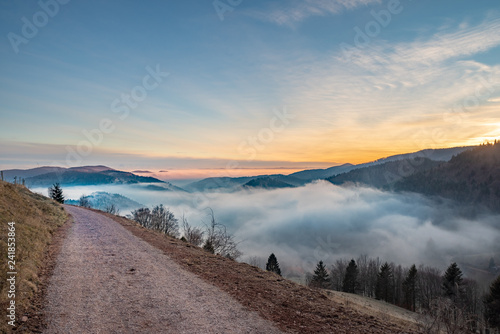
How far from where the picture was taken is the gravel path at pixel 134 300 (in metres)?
6.69

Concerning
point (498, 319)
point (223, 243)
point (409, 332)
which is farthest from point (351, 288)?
point (409, 332)

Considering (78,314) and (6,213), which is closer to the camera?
(78,314)

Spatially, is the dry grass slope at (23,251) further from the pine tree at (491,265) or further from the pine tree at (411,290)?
the pine tree at (491,265)

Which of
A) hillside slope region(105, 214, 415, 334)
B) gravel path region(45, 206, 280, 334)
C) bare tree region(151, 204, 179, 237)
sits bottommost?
bare tree region(151, 204, 179, 237)

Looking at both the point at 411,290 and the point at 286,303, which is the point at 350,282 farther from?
the point at 286,303

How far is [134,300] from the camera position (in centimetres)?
808

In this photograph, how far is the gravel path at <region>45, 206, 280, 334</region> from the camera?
6688 millimetres

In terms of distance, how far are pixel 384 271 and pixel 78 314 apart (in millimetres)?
89081

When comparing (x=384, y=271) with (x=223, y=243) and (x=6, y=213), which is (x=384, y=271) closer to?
(x=223, y=243)

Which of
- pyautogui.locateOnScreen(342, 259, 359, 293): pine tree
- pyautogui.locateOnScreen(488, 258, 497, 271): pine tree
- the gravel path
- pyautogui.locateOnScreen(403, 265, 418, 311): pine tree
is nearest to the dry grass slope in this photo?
the gravel path

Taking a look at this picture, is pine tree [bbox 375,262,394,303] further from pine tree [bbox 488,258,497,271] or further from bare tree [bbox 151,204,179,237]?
pine tree [bbox 488,258,497,271]

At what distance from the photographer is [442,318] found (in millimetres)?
7234

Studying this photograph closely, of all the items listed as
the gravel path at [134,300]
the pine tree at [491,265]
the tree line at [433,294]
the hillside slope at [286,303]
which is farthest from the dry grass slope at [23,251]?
the pine tree at [491,265]

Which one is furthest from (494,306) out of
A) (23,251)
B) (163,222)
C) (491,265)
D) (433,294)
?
(491,265)
